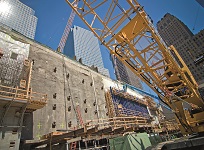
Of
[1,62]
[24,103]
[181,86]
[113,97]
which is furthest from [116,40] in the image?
[113,97]

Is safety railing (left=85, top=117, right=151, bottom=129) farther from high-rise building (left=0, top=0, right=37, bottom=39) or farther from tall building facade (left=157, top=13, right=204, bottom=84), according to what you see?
high-rise building (left=0, top=0, right=37, bottom=39)

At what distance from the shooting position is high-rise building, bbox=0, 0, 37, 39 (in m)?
139

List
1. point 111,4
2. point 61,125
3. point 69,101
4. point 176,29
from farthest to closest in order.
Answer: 1. point 176,29
2. point 69,101
3. point 61,125
4. point 111,4

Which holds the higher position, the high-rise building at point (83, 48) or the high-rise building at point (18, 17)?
the high-rise building at point (18, 17)

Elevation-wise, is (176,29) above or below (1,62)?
above

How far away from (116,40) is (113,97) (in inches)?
790

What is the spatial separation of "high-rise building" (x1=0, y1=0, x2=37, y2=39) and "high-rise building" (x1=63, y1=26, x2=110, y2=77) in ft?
185

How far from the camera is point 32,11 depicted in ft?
547

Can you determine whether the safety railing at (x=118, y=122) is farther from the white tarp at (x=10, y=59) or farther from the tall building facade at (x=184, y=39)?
the tall building facade at (x=184, y=39)

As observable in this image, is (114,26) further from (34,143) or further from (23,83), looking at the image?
(34,143)

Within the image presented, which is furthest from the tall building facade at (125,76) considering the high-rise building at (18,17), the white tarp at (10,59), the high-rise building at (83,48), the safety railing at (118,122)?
the white tarp at (10,59)

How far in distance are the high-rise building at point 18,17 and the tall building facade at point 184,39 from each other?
133m

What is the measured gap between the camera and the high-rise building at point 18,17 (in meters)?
139

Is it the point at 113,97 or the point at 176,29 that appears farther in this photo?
the point at 176,29
